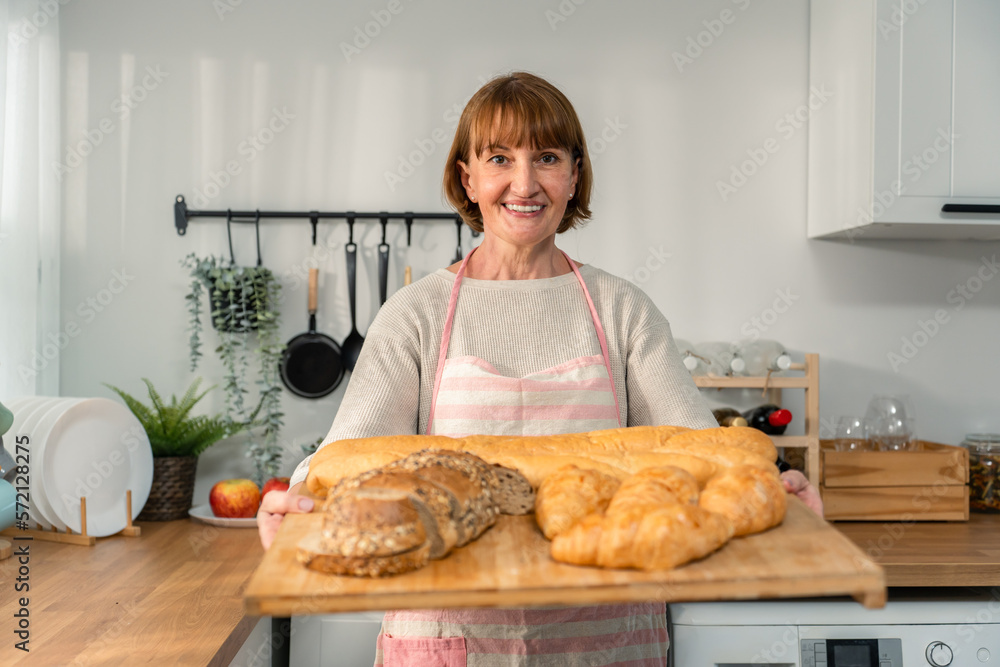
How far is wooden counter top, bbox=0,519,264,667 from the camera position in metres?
1.10

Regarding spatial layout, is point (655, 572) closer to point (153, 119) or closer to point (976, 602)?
point (976, 602)

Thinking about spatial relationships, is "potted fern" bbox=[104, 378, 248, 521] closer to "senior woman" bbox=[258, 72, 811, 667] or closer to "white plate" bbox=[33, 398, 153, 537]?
"white plate" bbox=[33, 398, 153, 537]

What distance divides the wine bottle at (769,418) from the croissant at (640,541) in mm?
1384

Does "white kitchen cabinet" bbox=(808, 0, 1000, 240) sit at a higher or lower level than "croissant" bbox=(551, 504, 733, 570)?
higher

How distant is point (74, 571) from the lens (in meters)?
1.45

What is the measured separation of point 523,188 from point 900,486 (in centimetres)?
140

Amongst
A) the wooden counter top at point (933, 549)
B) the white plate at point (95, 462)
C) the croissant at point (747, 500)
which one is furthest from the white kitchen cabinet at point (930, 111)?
the white plate at point (95, 462)

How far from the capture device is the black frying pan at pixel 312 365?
80.7 inches

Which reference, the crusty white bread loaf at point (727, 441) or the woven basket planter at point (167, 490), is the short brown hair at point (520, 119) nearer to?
the crusty white bread loaf at point (727, 441)

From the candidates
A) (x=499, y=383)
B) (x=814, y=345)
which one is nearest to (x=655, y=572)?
(x=499, y=383)

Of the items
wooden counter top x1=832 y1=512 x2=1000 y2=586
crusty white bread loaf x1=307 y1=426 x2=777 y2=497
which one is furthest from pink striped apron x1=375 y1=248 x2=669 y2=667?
wooden counter top x1=832 y1=512 x2=1000 y2=586

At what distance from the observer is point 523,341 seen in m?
1.11

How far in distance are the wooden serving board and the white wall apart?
5.00ft

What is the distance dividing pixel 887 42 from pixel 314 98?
57.9 inches
